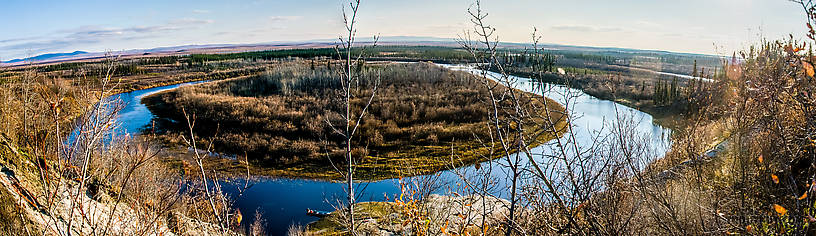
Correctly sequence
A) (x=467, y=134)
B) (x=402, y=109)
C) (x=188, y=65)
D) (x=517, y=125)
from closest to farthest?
(x=517, y=125), (x=467, y=134), (x=402, y=109), (x=188, y=65)

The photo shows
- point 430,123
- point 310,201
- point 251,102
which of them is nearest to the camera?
point 310,201

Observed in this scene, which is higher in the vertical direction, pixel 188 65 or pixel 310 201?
pixel 188 65

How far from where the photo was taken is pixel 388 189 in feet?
53.0

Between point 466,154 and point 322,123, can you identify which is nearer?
point 466,154

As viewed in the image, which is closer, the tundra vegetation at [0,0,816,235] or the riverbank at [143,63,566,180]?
the tundra vegetation at [0,0,816,235]

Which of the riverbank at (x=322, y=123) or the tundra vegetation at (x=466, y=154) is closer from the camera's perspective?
the tundra vegetation at (x=466, y=154)

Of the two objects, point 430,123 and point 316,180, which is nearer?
point 316,180

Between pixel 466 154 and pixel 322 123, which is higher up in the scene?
pixel 322 123

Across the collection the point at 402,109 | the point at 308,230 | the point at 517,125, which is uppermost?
the point at 517,125

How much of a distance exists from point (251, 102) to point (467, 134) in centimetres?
1689

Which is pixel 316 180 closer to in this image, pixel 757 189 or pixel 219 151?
pixel 219 151

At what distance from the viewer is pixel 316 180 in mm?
17219

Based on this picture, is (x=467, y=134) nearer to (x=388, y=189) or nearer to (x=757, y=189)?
(x=388, y=189)

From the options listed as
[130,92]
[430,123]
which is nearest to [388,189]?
[430,123]
